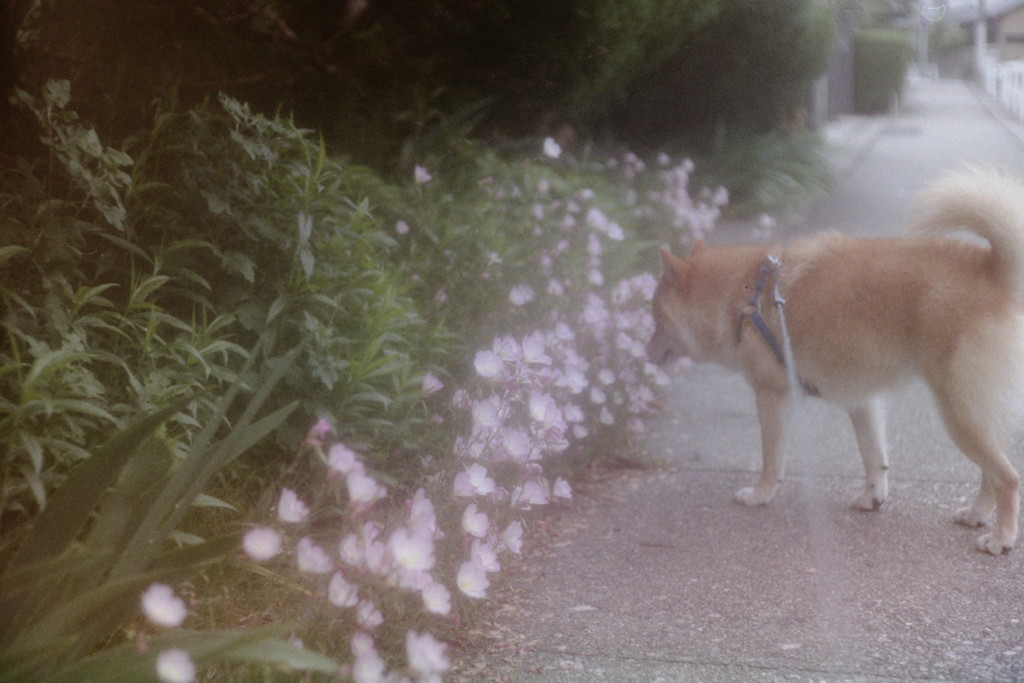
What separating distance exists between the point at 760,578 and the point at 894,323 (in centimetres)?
116

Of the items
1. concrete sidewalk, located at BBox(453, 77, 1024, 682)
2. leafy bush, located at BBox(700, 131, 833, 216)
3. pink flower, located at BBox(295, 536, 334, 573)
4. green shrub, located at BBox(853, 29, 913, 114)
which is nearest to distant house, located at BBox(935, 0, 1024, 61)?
green shrub, located at BBox(853, 29, 913, 114)

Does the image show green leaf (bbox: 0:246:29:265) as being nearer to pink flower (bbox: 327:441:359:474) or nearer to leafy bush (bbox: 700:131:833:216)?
pink flower (bbox: 327:441:359:474)

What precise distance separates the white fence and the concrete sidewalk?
22871 millimetres

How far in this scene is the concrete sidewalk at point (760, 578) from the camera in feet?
10.4

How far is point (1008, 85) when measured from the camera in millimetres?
29047

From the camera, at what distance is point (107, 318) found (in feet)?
12.2

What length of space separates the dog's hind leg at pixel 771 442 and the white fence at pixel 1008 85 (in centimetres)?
2340

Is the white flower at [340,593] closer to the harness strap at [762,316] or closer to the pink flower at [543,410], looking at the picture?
the pink flower at [543,410]

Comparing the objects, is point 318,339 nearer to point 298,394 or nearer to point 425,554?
point 298,394

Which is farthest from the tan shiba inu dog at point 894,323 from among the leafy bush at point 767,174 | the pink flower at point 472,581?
the leafy bush at point 767,174

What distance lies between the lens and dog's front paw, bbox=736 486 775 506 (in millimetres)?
4645

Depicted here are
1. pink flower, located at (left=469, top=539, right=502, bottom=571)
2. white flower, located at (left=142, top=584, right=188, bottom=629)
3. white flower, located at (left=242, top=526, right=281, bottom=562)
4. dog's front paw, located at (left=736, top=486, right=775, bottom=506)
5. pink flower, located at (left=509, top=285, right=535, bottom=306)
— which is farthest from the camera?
dog's front paw, located at (left=736, top=486, right=775, bottom=506)

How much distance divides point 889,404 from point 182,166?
166 inches

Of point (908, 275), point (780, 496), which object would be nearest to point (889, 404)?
point (780, 496)
